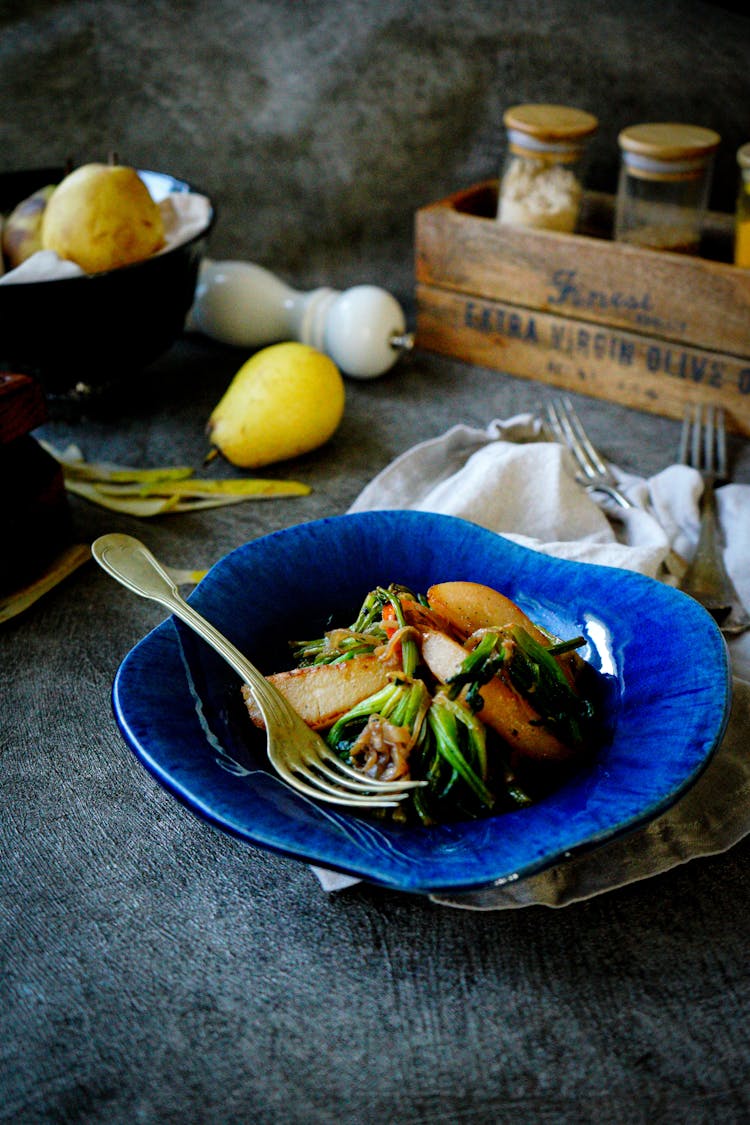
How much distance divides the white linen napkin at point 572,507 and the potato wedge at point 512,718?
3.6 inches

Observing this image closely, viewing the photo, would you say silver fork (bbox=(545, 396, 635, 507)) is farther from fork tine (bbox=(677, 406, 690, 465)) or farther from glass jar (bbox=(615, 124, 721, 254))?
glass jar (bbox=(615, 124, 721, 254))

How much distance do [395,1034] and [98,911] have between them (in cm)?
16

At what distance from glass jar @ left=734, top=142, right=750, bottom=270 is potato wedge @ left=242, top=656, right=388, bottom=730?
620 mm

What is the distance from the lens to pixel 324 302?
3.54 ft

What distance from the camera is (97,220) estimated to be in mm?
863

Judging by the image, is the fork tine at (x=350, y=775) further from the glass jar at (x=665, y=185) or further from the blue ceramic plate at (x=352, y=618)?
the glass jar at (x=665, y=185)

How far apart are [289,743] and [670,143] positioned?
73cm

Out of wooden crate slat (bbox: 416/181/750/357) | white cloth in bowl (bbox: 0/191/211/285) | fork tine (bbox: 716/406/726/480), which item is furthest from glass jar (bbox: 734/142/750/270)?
white cloth in bowl (bbox: 0/191/211/285)

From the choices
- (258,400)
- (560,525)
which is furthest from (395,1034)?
(258,400)

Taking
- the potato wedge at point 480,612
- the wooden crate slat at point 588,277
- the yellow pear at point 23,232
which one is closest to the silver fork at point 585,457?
the wooden crate slat at point 588,277

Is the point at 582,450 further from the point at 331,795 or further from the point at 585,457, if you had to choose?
the point at 331,795

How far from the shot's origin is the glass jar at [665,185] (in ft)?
3.06

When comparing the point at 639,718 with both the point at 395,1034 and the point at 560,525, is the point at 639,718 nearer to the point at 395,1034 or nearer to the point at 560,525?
the point at 395,1034

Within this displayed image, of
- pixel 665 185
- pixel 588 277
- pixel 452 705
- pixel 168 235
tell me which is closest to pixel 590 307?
pixel 588 277
